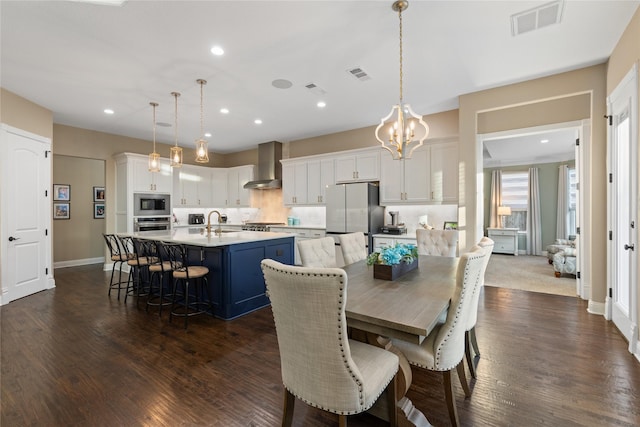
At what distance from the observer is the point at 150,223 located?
6395 millimetres

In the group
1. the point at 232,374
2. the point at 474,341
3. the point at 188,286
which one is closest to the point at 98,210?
the point at 188,286

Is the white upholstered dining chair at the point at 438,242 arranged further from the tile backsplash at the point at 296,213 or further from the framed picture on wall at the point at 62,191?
the framed picture on wall at the point at 62,191

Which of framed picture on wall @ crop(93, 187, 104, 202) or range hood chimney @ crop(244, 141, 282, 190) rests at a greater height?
range hood chimney @ crop(244, 141, 282, 190)

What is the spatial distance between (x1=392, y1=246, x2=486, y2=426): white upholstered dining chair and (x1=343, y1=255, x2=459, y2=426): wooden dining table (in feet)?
0.22

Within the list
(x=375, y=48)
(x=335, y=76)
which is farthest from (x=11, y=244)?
(x=375, y=48)

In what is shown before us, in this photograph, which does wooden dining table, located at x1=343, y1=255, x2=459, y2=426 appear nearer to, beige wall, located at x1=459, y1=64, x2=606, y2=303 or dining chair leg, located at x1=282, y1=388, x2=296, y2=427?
dining chair leg, located at x1=282, y1=388, x2=296, y2=427

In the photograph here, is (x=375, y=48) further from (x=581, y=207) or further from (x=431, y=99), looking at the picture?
(x=581, y=207)

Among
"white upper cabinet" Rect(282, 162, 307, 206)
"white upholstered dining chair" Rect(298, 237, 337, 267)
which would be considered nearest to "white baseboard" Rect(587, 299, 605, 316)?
"white upholstered dining chair" Rect(298, 237, 337, 267)

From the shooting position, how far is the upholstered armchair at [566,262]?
5.13 metres

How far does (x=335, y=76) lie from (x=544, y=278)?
202 inches

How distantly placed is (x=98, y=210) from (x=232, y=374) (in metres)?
7.18

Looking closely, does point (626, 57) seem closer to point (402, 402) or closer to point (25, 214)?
point (402, 402)

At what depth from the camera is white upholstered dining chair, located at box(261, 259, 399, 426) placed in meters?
1.17

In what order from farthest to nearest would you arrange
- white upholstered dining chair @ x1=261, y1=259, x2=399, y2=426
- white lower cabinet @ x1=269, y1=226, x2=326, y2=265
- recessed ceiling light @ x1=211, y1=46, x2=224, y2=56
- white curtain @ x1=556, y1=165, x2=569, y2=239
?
1. white curtain @ x1=556, y1=165, x2=569, y2=239
2. white lower cabinet @ x1=269, y1=226, x2=326, y2=265
3. recessed ceiling light @ x1=211, y1=46, x2=224, y2=56
4. white upholstered dining chair @ x1=261, y1=259, x2=399, y2=426
